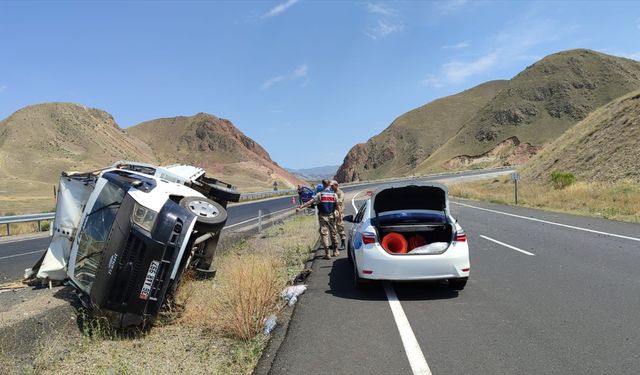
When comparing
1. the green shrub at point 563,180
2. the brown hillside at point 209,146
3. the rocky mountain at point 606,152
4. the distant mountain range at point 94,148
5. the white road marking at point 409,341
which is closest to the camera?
the white road marking at point 409,341

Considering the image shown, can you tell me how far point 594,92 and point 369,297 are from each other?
117 m

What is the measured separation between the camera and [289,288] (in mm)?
8367

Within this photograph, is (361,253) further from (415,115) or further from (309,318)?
(415,115)

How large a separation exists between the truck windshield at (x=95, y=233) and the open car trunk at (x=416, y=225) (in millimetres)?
3835

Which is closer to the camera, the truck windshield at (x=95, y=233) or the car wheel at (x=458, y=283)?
the truck windshield at (x=95, y=233)

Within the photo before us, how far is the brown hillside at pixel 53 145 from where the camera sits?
7512cm

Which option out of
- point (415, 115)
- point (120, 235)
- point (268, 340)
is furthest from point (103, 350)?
point (415, 115)

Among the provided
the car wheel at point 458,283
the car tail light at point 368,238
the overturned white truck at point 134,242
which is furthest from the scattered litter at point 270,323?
the car wheel at point 458,283

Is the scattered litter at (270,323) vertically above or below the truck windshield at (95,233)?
below

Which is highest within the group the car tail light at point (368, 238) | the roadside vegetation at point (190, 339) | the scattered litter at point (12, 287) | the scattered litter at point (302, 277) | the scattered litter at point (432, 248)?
the car tail light at point (368, 238)

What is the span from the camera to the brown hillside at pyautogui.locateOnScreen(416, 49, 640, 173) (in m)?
103

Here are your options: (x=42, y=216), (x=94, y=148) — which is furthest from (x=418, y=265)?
(x=94, y=148)

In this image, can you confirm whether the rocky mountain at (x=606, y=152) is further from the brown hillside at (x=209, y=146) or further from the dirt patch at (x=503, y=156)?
the brown hillside at (x=209, y=146)

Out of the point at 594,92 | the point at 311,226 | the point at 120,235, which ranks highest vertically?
the point at 594,92
